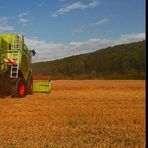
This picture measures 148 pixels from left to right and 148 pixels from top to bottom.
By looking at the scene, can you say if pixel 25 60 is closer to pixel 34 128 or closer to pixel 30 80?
pixel 30 80

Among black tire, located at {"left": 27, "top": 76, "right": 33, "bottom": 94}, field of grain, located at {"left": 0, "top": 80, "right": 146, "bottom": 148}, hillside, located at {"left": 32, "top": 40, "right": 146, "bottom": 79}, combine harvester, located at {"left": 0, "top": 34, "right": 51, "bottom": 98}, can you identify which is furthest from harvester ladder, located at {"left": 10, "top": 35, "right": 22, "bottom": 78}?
hillside, located at {"left": 32, "top": 40, "right": 146, "bottom": 79}

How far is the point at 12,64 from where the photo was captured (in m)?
14.4

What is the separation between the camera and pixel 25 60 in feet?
50.9

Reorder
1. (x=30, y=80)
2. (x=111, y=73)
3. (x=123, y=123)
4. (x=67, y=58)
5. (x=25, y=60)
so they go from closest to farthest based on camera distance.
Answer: (x=123, y=123) → (x=25, y=60) → (x=30, y=80) → (x=111, y=73) → (x=67, y=58)

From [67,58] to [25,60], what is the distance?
197ft

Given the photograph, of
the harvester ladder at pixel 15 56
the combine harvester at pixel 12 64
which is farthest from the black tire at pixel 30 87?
the harvester ladder at pixel 15 56

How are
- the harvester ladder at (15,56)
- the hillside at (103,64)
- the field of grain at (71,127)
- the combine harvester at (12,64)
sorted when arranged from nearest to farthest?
1. the field of grain at (71,127)
2. the combine harvester at (12,64)
3. the harvester ladder at (15,56)
4. the hillside at (103,64)

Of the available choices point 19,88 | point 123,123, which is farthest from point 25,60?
point 123,123

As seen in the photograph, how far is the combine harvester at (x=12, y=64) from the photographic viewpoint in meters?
14.2

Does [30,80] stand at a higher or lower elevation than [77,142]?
higher

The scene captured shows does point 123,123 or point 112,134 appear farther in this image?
point 123,123

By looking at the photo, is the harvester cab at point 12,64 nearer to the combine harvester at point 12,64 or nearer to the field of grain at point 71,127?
the combine harvester at point 12,64

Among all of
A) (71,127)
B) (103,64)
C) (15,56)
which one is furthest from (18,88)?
(103,64)

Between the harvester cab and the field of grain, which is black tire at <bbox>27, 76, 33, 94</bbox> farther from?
the field of grain
